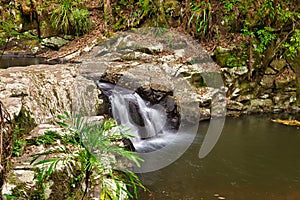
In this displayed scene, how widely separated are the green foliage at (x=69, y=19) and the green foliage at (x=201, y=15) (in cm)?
368

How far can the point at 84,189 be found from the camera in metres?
2.12

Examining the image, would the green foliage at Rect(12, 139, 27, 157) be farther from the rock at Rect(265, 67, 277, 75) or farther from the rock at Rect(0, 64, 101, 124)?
the rock at Rect(265, 67, 277, 75)

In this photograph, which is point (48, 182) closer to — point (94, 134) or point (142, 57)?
point (94, 134)

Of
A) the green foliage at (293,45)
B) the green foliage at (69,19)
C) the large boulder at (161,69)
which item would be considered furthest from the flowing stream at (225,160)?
the green foliage at (69,19)

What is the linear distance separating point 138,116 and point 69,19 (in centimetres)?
514

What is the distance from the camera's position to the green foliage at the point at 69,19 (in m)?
9.09

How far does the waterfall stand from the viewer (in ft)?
18.1

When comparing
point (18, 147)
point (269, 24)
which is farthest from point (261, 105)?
point (18, 147)

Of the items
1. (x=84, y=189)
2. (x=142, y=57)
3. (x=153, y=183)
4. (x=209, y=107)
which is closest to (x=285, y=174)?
(x=153, y=183)

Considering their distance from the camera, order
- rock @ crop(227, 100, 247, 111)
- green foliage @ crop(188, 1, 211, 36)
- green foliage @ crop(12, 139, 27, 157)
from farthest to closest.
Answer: green foliage @ crop(188, 1, 211, 36) → rock @ crop(227, 100, 247, 111) → green foliage @ crop(12, 139, 27, 157)

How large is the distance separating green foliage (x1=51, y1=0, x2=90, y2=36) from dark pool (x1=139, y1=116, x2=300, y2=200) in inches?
221

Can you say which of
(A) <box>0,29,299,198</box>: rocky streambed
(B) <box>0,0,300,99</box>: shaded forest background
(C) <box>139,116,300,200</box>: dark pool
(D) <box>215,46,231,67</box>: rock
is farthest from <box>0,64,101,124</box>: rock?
(D) <box>215,46,231,67</box>: rock

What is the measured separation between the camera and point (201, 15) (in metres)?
7.49

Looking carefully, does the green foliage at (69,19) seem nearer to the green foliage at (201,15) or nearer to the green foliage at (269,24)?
the green foliage at (201,15)
